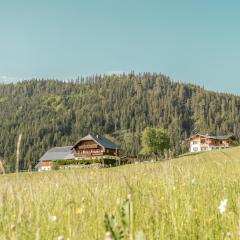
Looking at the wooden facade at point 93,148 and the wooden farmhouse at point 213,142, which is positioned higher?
→ the wooden farmhouse at point 213,142

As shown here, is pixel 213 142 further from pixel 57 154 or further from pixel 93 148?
pixel 57 154

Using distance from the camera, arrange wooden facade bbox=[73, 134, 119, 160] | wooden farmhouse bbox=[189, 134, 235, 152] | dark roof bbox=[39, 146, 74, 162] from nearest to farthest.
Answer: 1. wooden facade bbox=[73, 134, 119, 160]
2. dark roof bbox=[39, 146, 74, 162]
3. wooden farmhouse bbox=[189, 134, 235, 152]

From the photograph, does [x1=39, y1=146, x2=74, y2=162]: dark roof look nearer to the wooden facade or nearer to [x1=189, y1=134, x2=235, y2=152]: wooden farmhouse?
the wooden facade

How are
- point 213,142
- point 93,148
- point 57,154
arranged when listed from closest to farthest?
point 93,148
point 57,154
point 213,142

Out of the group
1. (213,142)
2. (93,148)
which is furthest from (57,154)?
(213,142)

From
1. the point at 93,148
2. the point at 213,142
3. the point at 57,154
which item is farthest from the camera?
the point at 213,142


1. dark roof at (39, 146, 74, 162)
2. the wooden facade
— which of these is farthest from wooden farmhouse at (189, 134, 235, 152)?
the wooden facade

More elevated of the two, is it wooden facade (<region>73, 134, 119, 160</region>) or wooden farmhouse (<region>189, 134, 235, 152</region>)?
wooden farmhouse (<region>189, 134, 235, 152</region>)

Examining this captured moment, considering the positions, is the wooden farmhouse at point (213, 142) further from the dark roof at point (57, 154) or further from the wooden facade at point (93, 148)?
the wooden facade at point (93, 148)

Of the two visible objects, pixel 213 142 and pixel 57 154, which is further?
pixel 213 142

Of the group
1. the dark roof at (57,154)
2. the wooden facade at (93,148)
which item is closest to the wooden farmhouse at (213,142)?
the dark roof at (57,154)

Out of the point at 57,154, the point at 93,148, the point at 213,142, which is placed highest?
the point at 213,142

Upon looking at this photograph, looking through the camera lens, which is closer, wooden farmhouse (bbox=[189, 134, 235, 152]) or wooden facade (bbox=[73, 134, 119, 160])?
wooden facade (bbox=[73, 134, 119, 160])

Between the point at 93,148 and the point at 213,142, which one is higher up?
the point at 213,142
